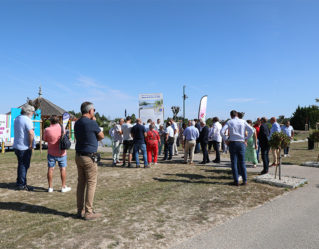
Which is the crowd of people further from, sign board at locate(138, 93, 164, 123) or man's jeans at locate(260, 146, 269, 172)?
sign board at locate(138, 93, 164, 123)

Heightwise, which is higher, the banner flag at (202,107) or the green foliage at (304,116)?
the green foliage at (304,116)

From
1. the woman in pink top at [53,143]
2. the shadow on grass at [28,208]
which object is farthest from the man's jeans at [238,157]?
the woman in pink top at [53,143]

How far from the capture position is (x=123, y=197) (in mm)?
5414

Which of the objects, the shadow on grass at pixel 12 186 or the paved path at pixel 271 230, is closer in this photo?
the paved path at pixel 271 230

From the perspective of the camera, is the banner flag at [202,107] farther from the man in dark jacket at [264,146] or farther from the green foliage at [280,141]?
the green foliage at [280,141]

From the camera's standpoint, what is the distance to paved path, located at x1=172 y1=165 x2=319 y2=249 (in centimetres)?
320

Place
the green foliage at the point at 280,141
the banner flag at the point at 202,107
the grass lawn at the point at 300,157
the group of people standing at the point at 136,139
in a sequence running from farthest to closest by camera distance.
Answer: the banner flag at the point at 202,107 < the grass lawn at the point at 300,157 < the group of people standing at the point at 136,139 < the green foliage at the point at 280,141

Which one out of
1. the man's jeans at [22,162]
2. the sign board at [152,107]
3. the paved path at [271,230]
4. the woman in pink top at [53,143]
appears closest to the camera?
the paved path at [271,230]

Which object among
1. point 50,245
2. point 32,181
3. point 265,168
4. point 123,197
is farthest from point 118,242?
point 265,168

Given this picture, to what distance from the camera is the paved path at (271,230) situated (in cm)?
320

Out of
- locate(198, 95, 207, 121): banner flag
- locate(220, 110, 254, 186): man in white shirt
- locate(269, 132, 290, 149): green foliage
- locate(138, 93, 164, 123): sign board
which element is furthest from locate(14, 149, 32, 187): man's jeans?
locate(198, 95, 207, 121): banner flag

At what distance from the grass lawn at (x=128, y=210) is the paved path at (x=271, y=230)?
0.23 metres

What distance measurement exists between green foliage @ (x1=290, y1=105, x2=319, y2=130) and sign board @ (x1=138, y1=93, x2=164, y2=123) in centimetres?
5385

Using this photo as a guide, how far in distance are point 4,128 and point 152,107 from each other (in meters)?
10.1
